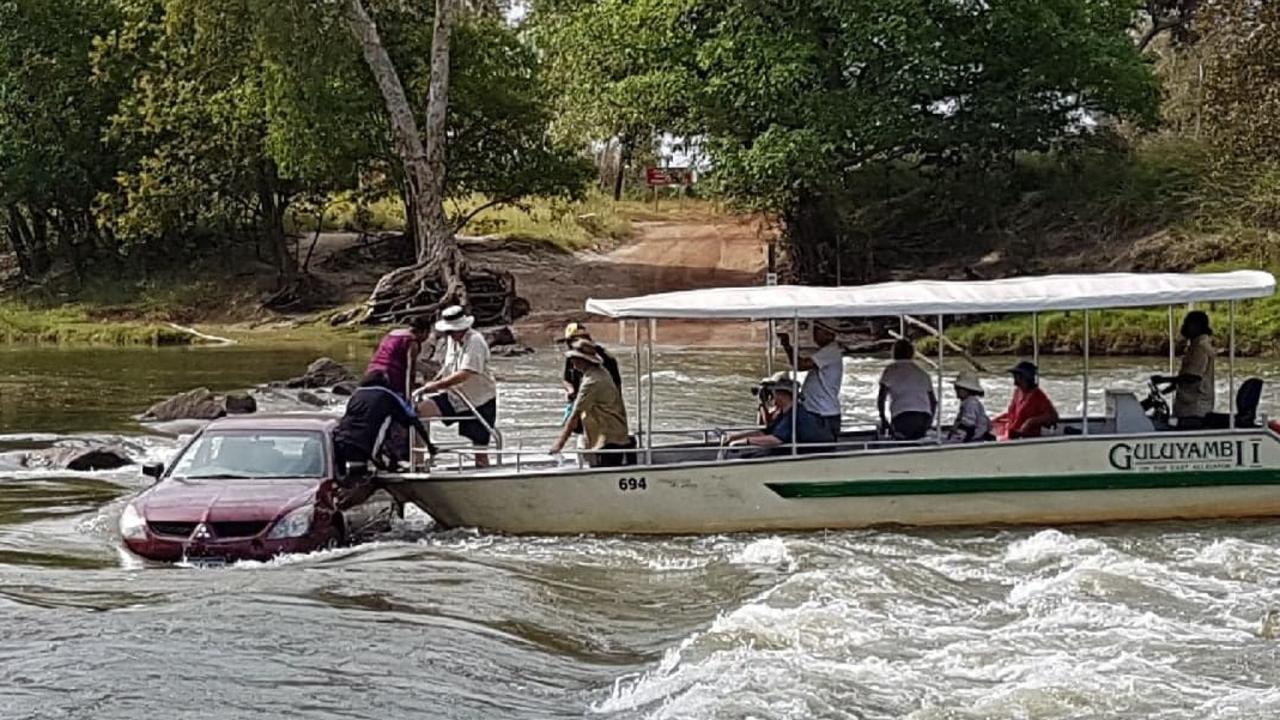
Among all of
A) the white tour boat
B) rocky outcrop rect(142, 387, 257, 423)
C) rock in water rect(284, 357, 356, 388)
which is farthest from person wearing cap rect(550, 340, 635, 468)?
rock in water rect(284, 357, 356, 388)

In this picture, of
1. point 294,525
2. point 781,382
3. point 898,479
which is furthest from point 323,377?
point 898,479

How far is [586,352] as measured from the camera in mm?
15625

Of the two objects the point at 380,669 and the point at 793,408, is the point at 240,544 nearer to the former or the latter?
the point at 380,669

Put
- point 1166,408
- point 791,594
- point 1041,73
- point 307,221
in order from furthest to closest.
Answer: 1. point 307,221
2. point 1041,73
3. point 1166,408
4. point 791,594

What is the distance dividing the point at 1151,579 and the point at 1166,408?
149 inches

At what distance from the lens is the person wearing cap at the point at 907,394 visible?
630 inches

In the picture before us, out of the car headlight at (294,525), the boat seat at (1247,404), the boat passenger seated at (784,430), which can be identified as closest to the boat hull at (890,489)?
the boat seat at (1247,404)

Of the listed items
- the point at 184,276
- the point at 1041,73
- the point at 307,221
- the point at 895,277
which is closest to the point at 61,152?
the point at 184,276

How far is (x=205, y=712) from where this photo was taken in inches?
364

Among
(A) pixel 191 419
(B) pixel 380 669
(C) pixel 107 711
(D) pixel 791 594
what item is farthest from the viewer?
(A) pixel 191 419

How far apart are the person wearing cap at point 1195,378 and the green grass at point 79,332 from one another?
29.2 m

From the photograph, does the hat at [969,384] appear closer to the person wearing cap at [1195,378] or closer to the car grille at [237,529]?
the person wearing cap at [1195,378]

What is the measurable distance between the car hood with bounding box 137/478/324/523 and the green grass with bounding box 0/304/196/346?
27.7 meters

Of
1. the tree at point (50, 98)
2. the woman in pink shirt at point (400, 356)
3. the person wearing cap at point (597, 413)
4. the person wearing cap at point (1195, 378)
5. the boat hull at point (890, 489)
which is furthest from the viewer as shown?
the tree at point (50, 98)
